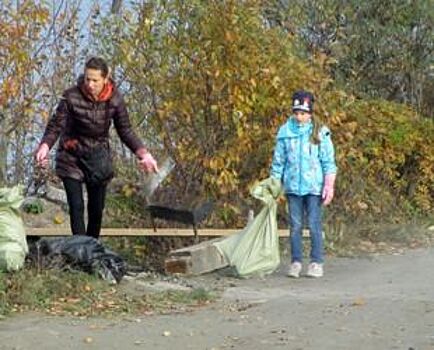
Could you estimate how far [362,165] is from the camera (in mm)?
12805

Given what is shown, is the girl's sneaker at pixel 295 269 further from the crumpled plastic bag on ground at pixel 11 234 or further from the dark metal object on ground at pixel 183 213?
the crumpled plastic bag on ground at pixel 11 234

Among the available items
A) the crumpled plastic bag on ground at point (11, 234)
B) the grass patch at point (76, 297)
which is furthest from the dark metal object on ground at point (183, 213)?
the crumpled plastic bag on ground at point (11, 234)

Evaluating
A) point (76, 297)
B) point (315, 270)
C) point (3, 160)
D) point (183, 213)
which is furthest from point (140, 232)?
Answer: point (76, 297)

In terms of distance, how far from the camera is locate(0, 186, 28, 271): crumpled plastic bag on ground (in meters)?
8.00

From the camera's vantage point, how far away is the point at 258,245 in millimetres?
9352

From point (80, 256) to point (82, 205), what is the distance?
84 centimetres

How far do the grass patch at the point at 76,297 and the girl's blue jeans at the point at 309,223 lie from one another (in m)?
1.43

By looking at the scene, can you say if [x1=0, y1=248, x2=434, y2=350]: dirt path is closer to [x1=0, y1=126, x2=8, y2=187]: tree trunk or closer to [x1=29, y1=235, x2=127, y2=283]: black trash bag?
[x1=29, y1=235, x2=127, y2=283]: black trash bag

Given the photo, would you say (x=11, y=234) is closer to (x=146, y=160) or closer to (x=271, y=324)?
(x=146, y=160)

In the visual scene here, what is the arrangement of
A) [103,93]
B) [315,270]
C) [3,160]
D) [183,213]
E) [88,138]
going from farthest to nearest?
[3,160] < [183,213] < [315,270] < [88,138] < [103,93]

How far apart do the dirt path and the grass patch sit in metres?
0.18

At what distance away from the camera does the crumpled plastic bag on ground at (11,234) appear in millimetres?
8000

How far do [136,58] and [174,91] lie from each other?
508mm

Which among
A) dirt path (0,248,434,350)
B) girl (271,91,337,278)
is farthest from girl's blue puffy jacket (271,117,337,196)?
dirt path (0,248,434,350)
